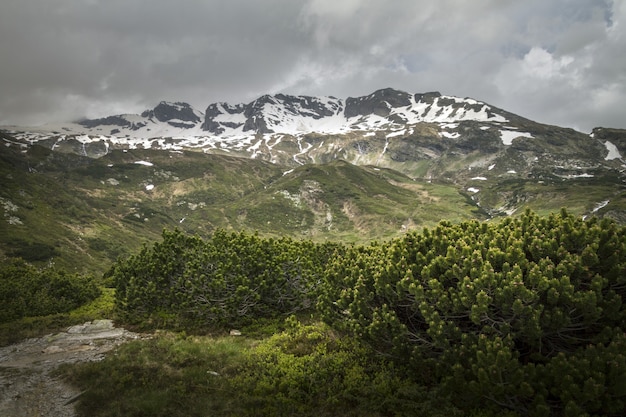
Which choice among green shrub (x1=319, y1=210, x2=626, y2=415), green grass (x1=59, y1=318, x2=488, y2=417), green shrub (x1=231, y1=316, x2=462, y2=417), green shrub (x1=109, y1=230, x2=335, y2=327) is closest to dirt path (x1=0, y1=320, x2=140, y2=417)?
green grass (x1=59, y1=318, x2=488, y2=417)

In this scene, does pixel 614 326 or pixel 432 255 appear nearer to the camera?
pixel 614 326

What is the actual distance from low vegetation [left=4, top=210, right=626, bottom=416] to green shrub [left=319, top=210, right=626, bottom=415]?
1.8 inches

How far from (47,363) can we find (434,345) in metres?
20.0

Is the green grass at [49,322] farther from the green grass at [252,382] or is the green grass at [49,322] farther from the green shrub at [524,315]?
the green shrub at [524,315]

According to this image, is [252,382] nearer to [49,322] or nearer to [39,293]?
[49,322]

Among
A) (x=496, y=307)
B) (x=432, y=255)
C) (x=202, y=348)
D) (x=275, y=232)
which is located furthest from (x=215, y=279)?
(x=275, y=232)

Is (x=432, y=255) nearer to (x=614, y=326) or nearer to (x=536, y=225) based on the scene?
(x=536, y=225)

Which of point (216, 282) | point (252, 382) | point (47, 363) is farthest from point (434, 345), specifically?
point (47, 363)

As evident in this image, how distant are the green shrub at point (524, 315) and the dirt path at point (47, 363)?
552 inches

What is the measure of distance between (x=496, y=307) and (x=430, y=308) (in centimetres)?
225

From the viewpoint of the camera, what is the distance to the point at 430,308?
13281 millimetres

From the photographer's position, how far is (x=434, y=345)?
526 inches

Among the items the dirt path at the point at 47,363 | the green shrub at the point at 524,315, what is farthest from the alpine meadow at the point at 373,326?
the dirt path at the point at 47,363

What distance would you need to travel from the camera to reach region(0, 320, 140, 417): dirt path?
14633 millimetres
